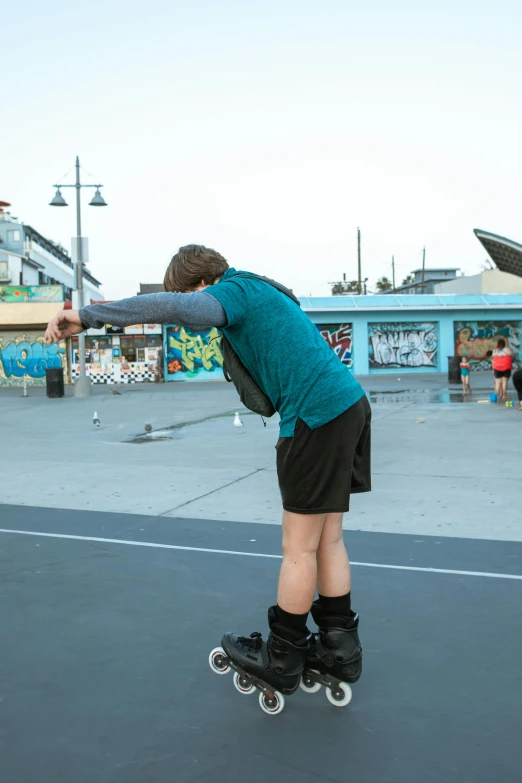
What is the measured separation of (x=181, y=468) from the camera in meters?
8.72

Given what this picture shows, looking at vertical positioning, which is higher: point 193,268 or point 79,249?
point 79,249

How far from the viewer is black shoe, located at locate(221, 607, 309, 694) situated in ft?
9.13

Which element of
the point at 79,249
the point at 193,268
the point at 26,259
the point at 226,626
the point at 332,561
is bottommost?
the point at 226,626

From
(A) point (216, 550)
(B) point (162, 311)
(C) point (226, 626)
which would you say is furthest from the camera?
(A) point (216, 550)

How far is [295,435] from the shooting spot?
278 centimetres

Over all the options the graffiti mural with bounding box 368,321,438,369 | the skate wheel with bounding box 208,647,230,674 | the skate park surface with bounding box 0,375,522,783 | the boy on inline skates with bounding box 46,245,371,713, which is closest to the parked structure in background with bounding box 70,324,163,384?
the graffiti mural with bounding box 368,321,438,369

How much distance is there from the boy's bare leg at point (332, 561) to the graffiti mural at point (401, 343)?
34.0 meters

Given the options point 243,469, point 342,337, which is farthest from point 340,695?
point 342,337

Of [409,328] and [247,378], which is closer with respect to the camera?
[247,378]

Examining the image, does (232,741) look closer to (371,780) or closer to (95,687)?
(371,780)

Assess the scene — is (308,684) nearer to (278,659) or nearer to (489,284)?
(278,659)

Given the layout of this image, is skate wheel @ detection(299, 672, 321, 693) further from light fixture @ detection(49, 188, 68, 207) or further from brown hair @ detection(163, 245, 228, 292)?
light fixture @ detection(49, 188, 68, 207)

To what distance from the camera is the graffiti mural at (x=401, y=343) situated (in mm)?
36562

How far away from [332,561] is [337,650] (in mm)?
327
